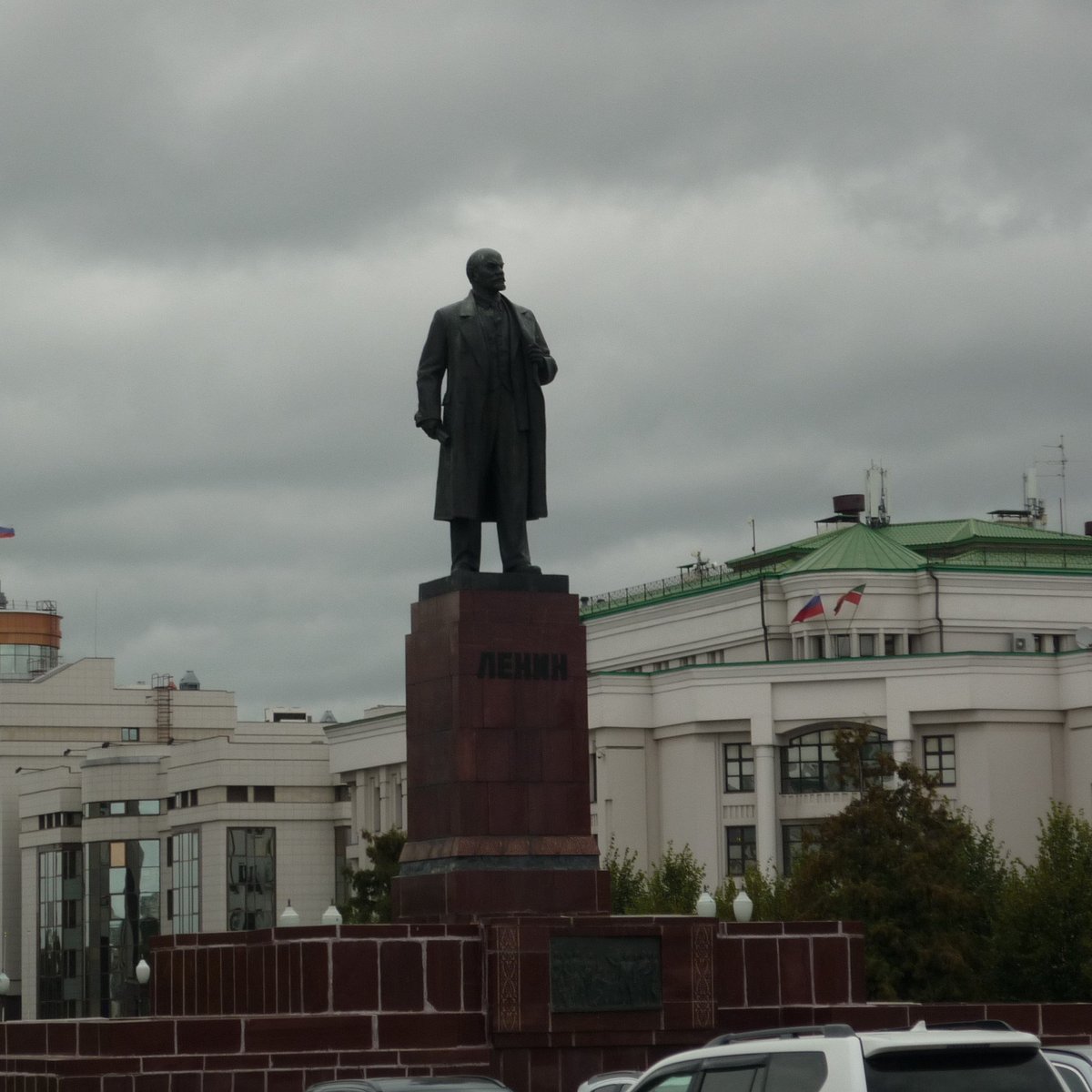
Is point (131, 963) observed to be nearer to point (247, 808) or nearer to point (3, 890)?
point (247, 808)

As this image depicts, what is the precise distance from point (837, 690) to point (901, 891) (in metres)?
26.5

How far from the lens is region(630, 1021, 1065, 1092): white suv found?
469 inches

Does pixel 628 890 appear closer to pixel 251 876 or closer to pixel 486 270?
pixel 251 876

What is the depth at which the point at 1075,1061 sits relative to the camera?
17375mm

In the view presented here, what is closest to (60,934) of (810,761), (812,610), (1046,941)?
(812,610)

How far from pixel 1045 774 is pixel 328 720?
2485 inches

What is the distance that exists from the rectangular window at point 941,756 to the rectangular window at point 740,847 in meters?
6.13

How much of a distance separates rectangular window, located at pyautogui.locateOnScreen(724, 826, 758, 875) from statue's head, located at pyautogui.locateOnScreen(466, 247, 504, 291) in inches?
2123

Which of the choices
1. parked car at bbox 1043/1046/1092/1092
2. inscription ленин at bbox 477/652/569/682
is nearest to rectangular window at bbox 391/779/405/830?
inscription ленин at bbox 477/652/569/682

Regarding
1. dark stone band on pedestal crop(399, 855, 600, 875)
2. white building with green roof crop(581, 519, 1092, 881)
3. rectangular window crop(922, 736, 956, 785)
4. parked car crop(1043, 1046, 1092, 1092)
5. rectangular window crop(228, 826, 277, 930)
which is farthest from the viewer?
rectangular window crop(228, 826, 277, 930)

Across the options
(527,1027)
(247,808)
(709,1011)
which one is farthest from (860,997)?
(247,808)

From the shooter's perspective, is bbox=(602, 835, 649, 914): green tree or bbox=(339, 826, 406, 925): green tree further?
bbox=(602, 835, 649, 914): green tree

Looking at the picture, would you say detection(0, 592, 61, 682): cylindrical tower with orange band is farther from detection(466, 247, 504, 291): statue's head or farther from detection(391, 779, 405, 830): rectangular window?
detection(466, 247, 504, 291): statue's head

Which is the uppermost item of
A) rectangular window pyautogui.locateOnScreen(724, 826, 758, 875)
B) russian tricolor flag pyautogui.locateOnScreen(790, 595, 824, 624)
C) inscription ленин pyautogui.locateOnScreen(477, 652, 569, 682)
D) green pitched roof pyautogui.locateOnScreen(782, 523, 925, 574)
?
green pitched roof pyautogui.locateOnScreen(782, 523, 925, 574)
